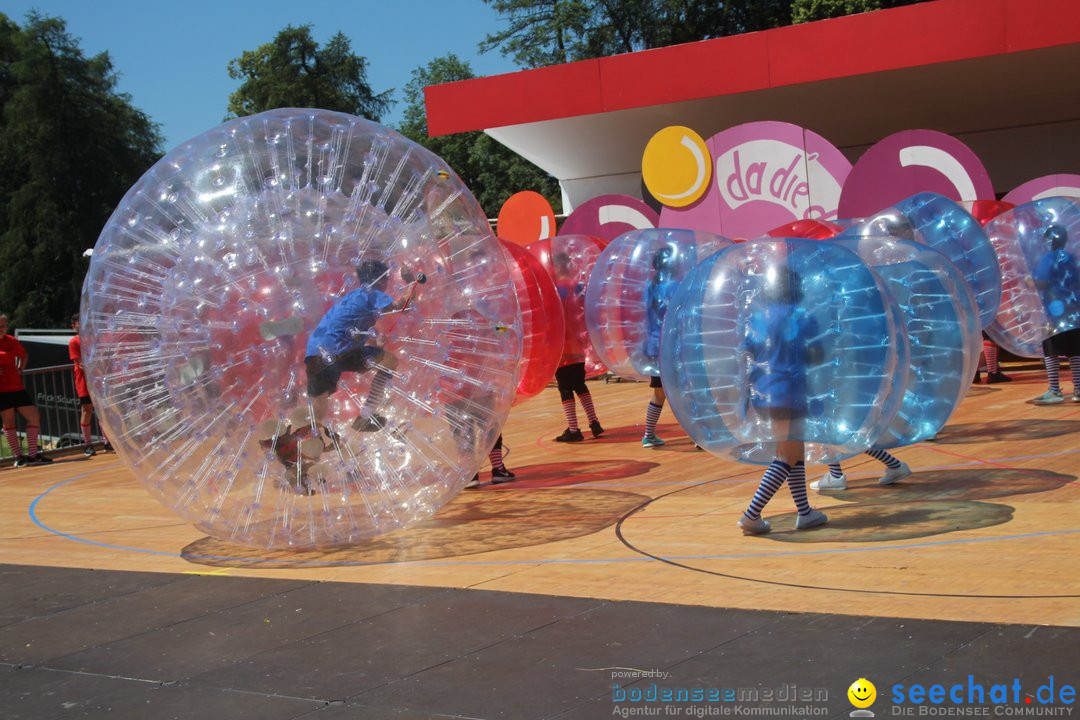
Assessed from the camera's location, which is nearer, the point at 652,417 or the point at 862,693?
the point at 862,693

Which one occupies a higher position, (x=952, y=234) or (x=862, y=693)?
(x=952, y=234)

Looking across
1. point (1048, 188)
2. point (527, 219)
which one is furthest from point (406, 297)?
point (527, 219)

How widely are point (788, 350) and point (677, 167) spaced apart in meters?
10.1

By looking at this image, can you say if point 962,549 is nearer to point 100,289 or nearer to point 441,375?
point 441,375

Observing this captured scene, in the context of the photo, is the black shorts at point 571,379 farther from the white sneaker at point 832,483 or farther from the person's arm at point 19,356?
the person's arm at point 19,356

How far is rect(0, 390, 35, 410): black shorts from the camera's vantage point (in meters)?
12.9

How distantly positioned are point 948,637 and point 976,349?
3.43m

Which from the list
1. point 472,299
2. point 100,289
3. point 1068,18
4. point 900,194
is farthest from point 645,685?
point 1068,18

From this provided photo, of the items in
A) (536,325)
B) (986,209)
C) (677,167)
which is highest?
(677,167)

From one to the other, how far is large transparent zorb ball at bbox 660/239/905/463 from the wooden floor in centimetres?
67

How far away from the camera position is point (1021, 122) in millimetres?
18750

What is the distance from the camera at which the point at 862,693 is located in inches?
158

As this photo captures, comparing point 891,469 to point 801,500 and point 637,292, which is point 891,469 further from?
point 637,292

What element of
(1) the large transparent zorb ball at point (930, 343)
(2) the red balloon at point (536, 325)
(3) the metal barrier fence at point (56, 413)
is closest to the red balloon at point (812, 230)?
(2) the red balloon at point (536, 325)
